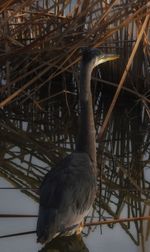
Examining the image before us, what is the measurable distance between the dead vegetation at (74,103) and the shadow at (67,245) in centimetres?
30

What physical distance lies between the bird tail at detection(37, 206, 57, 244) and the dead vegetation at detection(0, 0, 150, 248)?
2.09 ft

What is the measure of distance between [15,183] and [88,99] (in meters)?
0.70

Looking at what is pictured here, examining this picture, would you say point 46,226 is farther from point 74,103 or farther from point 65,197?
point 74,103

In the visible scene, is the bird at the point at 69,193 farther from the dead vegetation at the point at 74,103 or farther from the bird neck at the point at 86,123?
the dead vegetation at the point at 74,103

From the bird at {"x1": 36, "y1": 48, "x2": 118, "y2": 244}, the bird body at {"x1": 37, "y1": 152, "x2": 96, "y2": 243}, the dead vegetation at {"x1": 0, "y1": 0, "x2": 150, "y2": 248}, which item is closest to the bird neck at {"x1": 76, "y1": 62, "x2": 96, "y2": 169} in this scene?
the bird at {"x1": 36, "y1": 48, "x2": 118, "y2": 244}

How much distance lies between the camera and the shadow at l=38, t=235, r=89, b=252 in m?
3.45

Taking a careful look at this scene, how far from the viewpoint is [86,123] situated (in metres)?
4.00

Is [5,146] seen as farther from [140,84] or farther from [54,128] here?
[140,84]

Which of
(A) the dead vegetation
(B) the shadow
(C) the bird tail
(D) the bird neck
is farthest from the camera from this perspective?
(A) the dead vegetation

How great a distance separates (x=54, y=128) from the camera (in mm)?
5684

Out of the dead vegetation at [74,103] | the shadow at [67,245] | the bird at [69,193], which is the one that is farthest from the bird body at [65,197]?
the dead vegetation at [74,103]

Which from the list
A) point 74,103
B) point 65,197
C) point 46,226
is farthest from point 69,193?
point 74,103

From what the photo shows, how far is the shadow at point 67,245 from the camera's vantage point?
3449mm

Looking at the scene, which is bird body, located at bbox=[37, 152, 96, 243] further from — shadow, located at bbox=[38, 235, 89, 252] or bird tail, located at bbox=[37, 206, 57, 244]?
shadow, located at bbox=[38, 235, 89, 252]
